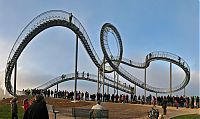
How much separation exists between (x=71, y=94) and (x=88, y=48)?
7.38 metres

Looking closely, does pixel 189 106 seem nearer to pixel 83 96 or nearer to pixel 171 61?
pixel 171 61

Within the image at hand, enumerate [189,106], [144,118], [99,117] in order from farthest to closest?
1. [189,106]
2. [144,118]
3. [99,117]

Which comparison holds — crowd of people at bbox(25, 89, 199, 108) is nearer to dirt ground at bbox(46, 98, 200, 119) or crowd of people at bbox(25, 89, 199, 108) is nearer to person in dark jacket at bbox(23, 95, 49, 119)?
dirt ground at bbox(46, 98, 200, 119)

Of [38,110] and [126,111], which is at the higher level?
[38,110]

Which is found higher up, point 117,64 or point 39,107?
point 117,64

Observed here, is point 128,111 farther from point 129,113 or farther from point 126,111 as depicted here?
point 129,113

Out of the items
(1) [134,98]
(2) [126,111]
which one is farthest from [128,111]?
(1) [134,98]

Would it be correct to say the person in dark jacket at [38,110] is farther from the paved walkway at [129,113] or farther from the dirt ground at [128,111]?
the dirt ground at [128,111]

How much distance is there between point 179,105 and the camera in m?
46.9

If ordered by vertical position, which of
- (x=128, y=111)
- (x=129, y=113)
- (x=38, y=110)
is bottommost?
(x=129, y=113)

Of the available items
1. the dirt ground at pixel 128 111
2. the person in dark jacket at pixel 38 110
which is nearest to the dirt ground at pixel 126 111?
the dirt ground at pixel 128 111

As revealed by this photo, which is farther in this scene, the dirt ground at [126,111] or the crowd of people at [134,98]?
the crowd of people at [134,98]

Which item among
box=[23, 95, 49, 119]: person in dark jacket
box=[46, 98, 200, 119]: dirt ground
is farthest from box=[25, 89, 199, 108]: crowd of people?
box=[23, 95, 49, 119]: person in dark jacket

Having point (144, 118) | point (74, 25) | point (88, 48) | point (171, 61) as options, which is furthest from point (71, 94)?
point (144, 118)
